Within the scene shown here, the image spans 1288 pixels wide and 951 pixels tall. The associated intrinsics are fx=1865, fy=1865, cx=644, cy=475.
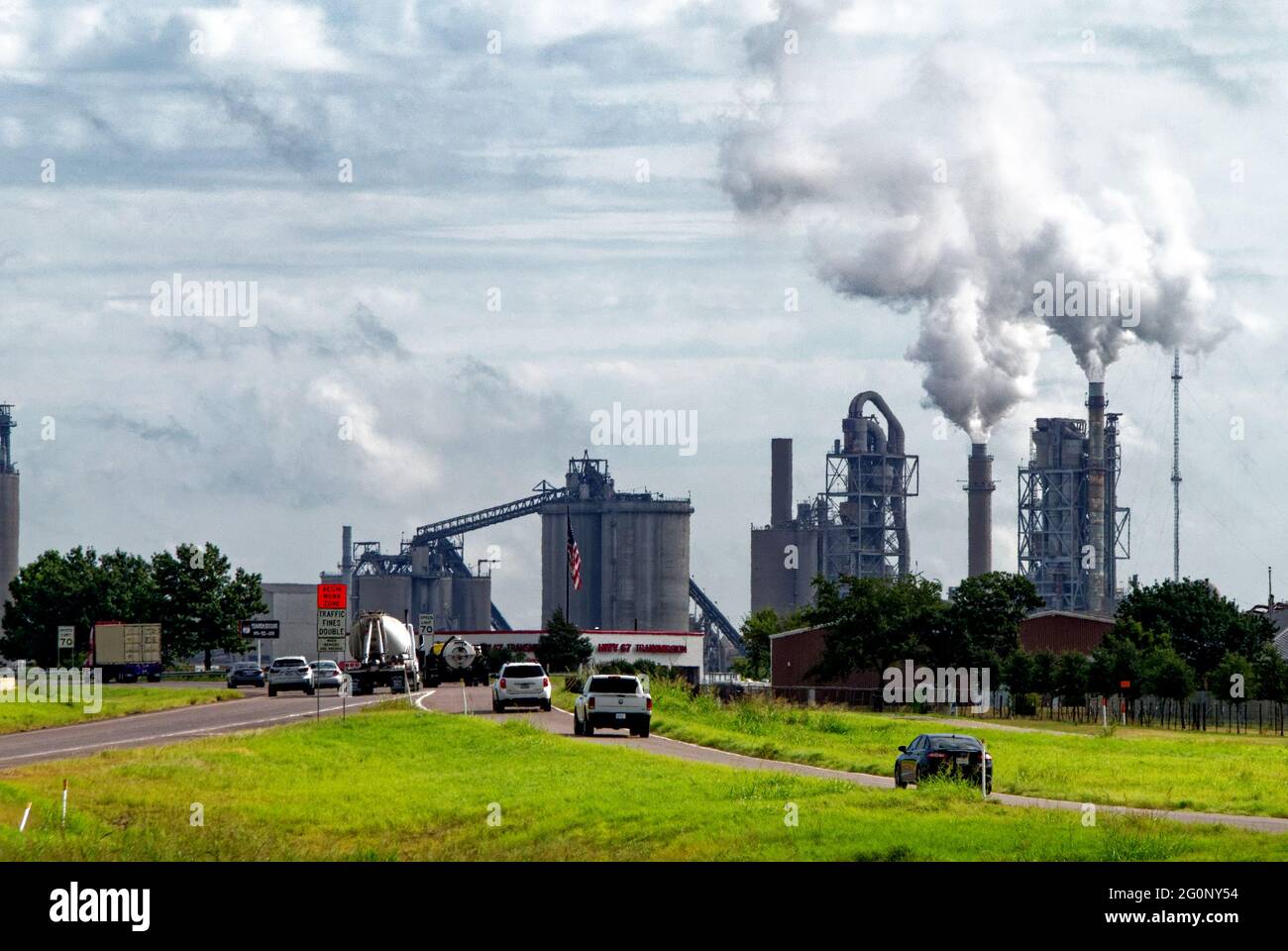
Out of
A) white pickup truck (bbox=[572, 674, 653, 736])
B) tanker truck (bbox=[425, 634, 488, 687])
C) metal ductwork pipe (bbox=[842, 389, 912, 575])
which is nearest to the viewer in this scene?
white pickup truck (bbox=[572, 674, 653, 736])

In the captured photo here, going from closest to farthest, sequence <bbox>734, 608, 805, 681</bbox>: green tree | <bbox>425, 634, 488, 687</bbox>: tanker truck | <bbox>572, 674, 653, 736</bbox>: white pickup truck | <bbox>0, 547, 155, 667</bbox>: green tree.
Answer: <bbox>572, 674, 653, 736</bbox>: white pickup truck
<bbox>425, 634, 488, 687</bbox>: tanker truck
<bbox>0, 547, 155, 667</bbox>: green tree
<bbox>734, 608, 805, 681</bbox>: green tree

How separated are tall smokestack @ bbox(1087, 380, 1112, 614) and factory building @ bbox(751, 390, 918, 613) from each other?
23697mm

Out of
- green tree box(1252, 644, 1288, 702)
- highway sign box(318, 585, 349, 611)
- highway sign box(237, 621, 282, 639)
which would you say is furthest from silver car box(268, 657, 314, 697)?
highway sign box(237, 621, 282, 639)

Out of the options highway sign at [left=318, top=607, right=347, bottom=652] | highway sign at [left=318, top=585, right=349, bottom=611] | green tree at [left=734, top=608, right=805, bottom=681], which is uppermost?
highway sign at [left=318, top=585, right=349, bottom=611]

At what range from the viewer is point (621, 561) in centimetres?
19338

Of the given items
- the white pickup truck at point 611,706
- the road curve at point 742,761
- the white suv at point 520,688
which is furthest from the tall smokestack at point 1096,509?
the white pickup truck at point 611,706

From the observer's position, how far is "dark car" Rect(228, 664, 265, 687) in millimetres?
93625

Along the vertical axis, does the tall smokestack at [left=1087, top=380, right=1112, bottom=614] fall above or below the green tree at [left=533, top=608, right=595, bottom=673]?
above

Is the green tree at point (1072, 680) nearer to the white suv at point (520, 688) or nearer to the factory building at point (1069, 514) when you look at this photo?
the white suv at point (520, 688)

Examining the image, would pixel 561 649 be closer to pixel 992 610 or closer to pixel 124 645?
pixel 124 645

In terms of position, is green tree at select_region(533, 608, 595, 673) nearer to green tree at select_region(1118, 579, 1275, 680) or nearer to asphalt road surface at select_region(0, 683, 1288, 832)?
green tree at select_region(1118, 579, 1275, 680)

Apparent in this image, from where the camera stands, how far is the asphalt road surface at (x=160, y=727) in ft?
150
